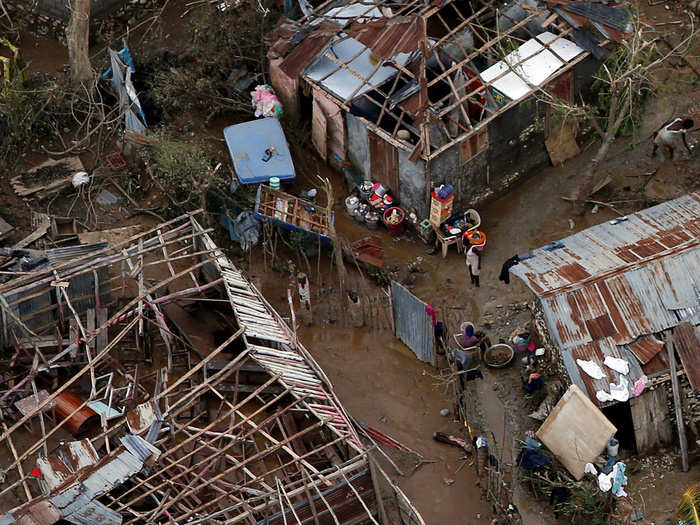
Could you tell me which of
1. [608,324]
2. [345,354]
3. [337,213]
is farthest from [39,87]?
[608,324]

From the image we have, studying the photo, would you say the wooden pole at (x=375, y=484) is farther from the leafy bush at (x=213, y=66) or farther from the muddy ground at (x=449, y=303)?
the leafy bush at (x=213, y=66)

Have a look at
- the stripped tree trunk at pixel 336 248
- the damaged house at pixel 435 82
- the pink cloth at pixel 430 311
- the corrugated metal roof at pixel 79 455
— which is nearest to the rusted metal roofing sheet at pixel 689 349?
the pink cloth at pixel 430 311

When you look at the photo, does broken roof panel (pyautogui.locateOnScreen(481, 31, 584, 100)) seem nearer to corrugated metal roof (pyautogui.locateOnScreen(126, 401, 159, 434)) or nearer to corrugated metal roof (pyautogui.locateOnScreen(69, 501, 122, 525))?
corrugated metal roof (pyautogui.locateOnScreen(126, 401, 159, 434))

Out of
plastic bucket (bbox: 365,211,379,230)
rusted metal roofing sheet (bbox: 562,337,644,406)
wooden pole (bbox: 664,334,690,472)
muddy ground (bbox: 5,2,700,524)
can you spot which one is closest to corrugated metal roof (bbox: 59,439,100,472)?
muddy ground (bbox: 5,2,700,524)

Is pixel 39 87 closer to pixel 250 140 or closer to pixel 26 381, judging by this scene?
pixel 250 140

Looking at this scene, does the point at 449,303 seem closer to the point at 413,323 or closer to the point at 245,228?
the point at 413,323

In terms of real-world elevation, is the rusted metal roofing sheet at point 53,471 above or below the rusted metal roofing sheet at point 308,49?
below
